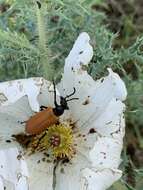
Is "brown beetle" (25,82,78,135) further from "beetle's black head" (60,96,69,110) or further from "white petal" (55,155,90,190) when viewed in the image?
"white petal" (55,155,90,190)

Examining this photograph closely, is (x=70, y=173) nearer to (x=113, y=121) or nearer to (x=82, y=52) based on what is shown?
(x=113, y=121)

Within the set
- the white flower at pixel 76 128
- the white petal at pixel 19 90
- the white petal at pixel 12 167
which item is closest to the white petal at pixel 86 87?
the white flower at pixel 76 128

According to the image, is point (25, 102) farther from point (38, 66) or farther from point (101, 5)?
point (101, 5)

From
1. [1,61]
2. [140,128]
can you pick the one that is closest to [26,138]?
[1,61]

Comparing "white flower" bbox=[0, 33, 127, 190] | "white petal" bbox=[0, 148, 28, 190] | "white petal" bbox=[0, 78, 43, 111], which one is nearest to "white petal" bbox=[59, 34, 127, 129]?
"white flower" bbox=[0, 33, 127, 190]

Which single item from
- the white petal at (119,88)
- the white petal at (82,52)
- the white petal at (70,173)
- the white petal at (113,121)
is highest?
the white petal at (82,52)

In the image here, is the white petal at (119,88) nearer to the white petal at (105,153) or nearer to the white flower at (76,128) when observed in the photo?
the white flower at (76,128)
